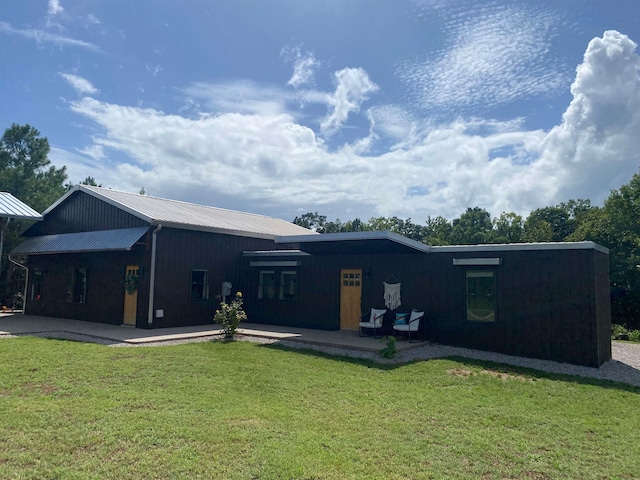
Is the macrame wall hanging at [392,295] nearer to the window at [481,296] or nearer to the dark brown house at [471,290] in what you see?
the dark brown house at [471,290]

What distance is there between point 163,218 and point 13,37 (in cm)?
564

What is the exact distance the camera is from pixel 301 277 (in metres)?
13.6

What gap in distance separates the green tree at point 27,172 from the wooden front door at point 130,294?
32.3 ft

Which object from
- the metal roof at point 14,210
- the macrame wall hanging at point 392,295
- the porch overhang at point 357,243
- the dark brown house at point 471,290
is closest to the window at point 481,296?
the dark brown house at point 471,290

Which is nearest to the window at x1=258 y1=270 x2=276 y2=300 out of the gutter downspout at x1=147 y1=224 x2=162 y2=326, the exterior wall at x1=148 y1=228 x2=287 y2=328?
the exterior wall at x1=148 y1=228 x2=287 y2=328

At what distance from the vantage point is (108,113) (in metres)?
13.9

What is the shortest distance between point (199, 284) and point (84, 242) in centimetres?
389

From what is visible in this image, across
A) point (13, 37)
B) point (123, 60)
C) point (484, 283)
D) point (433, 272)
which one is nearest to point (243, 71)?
point (123, 60)

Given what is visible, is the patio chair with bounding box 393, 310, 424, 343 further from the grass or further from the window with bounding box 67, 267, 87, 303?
the window with bounding box 67, 267, 87, 303

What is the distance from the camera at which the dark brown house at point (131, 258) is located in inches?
506

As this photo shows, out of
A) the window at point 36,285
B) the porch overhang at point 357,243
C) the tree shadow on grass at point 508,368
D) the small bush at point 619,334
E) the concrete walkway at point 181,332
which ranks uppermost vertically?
the porch overhang at point 357,243

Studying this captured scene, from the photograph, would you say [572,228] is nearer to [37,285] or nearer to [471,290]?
[471,290]

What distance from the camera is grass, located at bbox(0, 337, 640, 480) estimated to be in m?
3.77

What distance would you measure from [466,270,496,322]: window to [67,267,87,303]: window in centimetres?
1224
